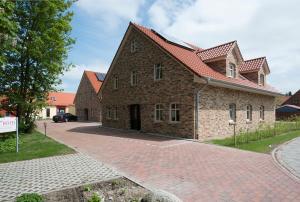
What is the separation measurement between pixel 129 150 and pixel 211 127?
6.89 metres

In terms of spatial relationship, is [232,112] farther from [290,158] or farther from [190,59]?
[290,158]

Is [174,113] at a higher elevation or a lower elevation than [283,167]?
higher

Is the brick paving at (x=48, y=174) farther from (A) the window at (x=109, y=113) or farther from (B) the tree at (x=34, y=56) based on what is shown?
(A) the window at (x=109, y=113)

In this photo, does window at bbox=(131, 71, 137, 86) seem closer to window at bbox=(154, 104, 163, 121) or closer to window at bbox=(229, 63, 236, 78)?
window at bbox=(154, 104, 163, 121)

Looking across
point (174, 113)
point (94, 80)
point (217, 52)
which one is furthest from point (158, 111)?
point (94, 80)

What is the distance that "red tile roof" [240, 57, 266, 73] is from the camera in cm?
2367

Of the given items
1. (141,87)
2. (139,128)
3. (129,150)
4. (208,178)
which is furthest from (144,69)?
(208,178)

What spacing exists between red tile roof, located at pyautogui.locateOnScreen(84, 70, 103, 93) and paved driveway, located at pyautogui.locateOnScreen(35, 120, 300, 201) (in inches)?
1029

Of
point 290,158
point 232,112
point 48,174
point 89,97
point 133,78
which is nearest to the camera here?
point 48,174

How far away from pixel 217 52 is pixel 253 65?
688 cm

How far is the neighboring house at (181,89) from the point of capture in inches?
624

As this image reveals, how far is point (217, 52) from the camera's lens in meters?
19.4

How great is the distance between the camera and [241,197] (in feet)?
19.3

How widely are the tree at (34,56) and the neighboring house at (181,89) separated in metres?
5.63
